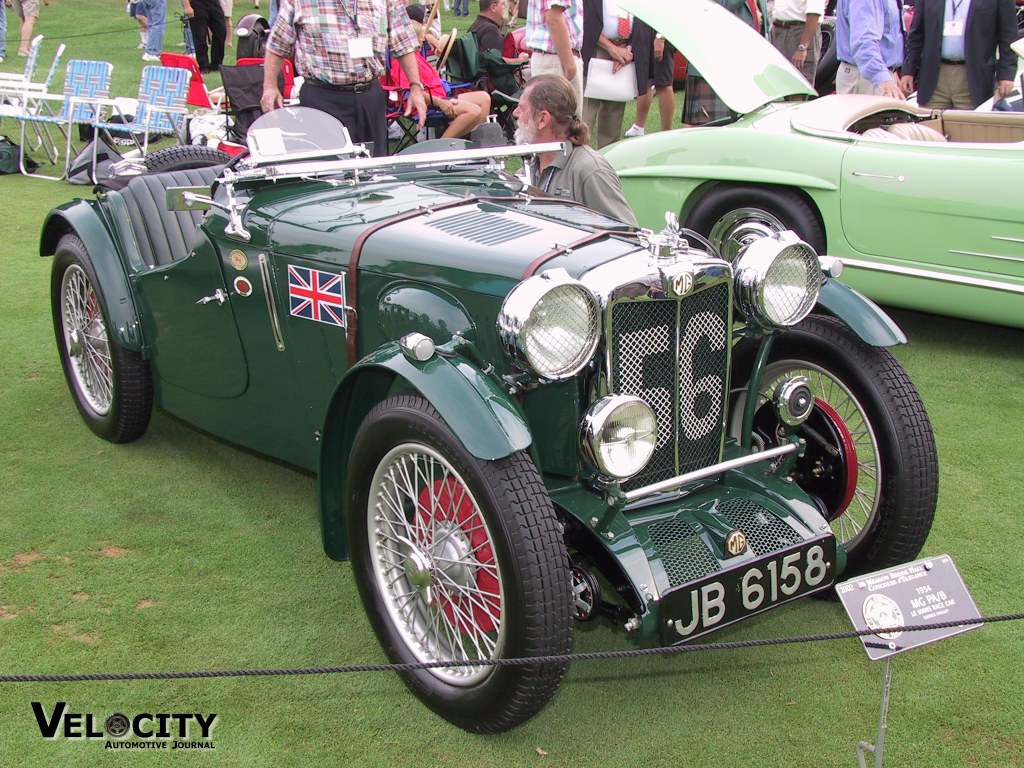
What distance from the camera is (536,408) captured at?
2742mm

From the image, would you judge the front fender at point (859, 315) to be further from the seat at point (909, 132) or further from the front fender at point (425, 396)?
the seat at point (909, 132)

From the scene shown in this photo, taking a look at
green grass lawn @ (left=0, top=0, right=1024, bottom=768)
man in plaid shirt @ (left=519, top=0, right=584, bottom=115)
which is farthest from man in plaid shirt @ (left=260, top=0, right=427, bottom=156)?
green grass lawn @ (left=0, top=0, right=1024, bottom=768)

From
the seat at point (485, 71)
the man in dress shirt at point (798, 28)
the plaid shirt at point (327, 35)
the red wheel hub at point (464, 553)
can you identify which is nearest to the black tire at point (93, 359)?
the plaid shirt at point (327, 35)

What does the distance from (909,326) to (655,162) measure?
168 centimetres

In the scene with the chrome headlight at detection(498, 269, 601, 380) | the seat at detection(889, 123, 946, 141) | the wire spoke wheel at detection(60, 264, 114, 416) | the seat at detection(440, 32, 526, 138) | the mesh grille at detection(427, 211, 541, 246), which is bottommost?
the wire spoke wheel at detection(60, 264, 114, 416)

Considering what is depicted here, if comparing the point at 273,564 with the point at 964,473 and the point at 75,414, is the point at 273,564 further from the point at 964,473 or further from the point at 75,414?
the point at 964,473

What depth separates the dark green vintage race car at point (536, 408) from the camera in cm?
244

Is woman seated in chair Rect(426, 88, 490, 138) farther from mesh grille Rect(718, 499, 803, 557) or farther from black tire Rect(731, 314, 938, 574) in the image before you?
mesh grille Rect(718, 499, 803, 557)

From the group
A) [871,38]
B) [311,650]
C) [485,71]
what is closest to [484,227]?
[311,650]

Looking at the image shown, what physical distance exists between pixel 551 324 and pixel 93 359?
2.64m

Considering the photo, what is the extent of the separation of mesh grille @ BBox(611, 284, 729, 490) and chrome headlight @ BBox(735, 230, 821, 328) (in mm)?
68

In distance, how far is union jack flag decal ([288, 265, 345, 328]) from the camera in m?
3.09

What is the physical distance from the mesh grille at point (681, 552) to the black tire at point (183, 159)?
9.69 feet

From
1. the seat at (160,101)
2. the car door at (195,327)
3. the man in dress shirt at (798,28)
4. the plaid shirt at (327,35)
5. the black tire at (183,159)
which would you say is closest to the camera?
the car door at (195,327)
